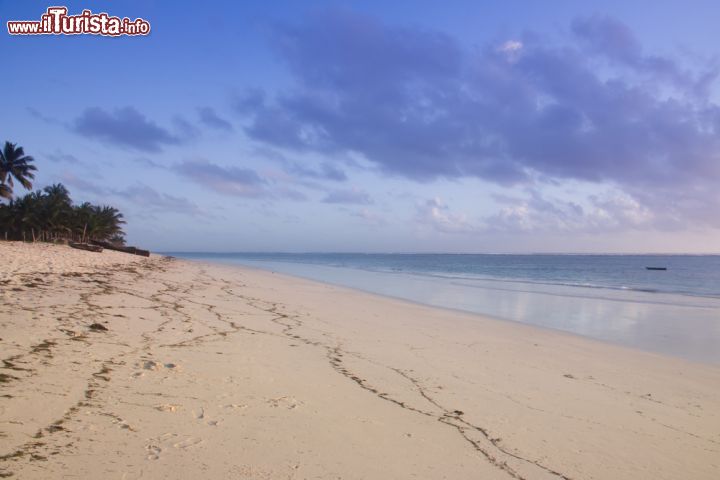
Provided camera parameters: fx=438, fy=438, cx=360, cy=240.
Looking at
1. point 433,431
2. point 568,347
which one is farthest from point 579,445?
point 568,347

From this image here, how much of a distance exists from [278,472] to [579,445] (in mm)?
3203

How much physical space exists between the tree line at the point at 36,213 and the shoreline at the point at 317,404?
47527 mm

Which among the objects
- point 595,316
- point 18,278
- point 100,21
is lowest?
point 595,316

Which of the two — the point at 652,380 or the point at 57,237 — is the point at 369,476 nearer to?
the point at 652,380

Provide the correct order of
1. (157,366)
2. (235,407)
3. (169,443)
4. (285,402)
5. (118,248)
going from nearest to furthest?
(169,443) → (235,407) → (285,402) → (157,366) → (118,248)

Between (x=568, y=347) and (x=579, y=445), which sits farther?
(x=568, y=347)

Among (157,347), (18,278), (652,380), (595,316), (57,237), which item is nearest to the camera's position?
(157,347)

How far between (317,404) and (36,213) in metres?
56.0

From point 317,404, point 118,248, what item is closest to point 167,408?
point 317,404

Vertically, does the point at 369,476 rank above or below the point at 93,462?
below

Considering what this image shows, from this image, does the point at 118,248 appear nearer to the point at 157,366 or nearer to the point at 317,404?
the point at 157,366

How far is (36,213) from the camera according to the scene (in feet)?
159

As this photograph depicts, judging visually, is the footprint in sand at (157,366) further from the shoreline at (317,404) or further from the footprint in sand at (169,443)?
the footprint in sand at (169,443)

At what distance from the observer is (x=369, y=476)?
11.7 ft
